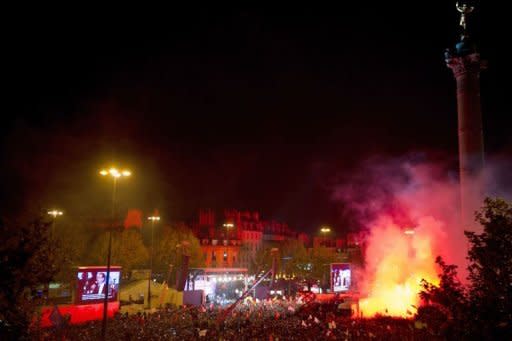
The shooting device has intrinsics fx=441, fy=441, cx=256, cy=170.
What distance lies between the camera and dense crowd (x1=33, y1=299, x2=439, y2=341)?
66.9 feet

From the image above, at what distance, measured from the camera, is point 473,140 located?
99.7 feet

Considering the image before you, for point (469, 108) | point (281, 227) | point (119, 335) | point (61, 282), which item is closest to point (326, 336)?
point (119, 335)

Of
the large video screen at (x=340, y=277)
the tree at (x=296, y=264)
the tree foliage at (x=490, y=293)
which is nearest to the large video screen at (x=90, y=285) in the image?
the large video screen at (x=340, y=277)

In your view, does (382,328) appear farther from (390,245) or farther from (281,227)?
(281,227)

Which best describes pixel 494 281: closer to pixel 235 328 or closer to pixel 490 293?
pixel 490 293

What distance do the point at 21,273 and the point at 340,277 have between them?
105 feet

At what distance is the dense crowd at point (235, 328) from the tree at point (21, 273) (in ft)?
27.5

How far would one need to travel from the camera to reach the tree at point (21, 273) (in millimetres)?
9500

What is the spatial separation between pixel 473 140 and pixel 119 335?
83.5 feet

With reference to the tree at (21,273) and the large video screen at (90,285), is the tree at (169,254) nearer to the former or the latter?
the large video screen at (90,285)

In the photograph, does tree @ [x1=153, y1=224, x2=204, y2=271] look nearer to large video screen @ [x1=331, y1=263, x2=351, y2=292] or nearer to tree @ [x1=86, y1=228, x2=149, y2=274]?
tree @ [x1=86, y1=228, x2=149, y2=274]

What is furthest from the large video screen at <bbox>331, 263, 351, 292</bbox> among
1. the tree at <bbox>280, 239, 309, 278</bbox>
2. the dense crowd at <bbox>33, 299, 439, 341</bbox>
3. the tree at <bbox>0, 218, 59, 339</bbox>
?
the tree at <bbox>0, 218, 59, 339</bbox>

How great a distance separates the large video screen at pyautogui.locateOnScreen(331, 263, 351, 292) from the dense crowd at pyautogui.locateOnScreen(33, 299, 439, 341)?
347 inches

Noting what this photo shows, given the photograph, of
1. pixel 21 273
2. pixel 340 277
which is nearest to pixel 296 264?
pixel 340 277
